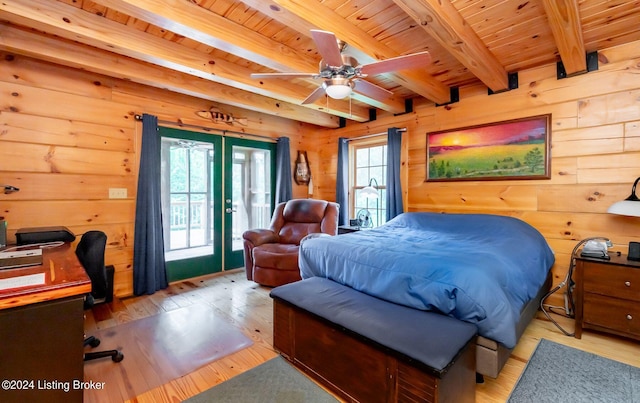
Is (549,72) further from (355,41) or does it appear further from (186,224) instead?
(186,224)

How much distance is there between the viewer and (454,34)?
2045 mm

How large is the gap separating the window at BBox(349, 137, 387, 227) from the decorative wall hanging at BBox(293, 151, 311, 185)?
78cm

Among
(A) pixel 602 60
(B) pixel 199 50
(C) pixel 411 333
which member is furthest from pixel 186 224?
(A) pixel 602 60

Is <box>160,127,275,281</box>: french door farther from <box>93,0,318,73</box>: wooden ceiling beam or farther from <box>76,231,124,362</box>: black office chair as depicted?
<box>93,0,318,73</box>: wooden ceiling beam

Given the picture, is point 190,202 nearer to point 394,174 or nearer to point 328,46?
point 394,174

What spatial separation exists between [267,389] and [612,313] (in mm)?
2597

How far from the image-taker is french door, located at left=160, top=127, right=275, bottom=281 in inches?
148

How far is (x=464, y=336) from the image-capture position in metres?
1.47

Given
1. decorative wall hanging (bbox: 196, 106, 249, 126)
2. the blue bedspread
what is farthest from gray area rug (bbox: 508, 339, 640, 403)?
decorative wall hanging (bbox: 196, 106, 249, 126)

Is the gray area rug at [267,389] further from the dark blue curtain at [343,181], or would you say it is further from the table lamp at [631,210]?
the dark blue curtain at [343,181]

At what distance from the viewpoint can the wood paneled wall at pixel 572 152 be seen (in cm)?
249

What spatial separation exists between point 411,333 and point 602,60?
10.1 ft

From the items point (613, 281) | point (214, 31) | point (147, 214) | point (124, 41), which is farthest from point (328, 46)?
point (147, 214)

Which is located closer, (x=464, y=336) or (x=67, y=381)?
(x=67, y=381)
